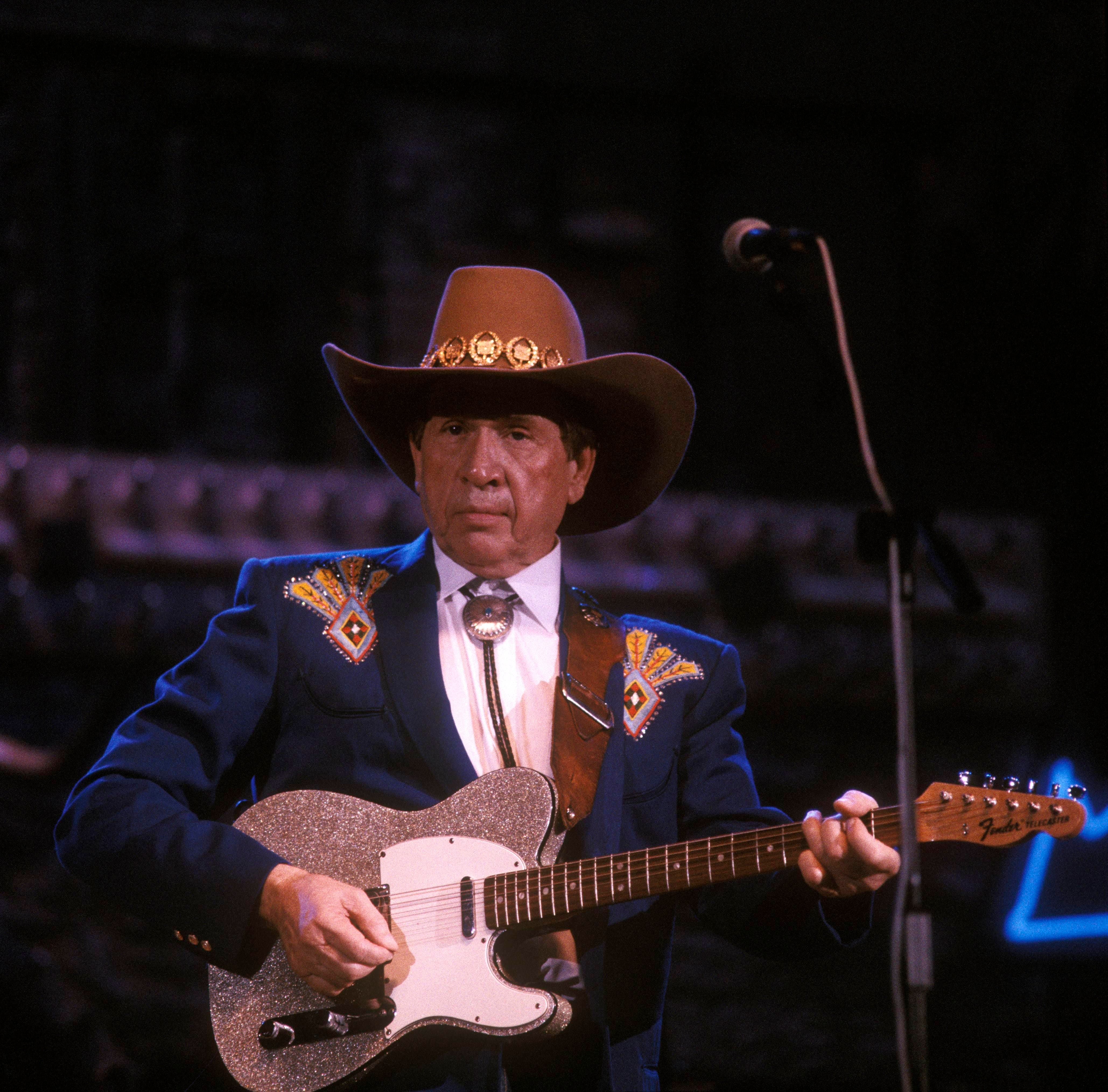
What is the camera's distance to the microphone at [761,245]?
188 centimetres

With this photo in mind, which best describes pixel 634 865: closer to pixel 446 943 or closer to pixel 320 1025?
pixel 446 943

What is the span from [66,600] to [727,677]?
4.34 m

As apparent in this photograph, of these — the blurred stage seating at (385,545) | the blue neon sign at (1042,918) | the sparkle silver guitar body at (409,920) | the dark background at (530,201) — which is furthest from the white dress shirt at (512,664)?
the dark background at (530,201)

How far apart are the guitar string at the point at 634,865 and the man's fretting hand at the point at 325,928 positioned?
102 millimetres

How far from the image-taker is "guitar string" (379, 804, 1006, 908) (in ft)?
6.61

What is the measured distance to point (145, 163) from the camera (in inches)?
321

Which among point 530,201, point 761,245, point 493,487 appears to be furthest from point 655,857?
point 530,201

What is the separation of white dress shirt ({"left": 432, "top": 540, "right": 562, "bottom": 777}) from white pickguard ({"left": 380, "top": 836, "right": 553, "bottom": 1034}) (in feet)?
0.61

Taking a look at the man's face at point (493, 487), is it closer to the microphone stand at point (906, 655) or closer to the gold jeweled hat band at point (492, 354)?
the gold jeweled hat band at point (492, 354)

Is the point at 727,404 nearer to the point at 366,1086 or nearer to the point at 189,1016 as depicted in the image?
the point at 189,1016

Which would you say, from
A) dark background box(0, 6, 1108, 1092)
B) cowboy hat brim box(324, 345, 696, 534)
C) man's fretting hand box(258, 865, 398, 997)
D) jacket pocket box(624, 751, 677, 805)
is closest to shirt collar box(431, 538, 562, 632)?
cowboy hat brim box(324, 345, 696, 534)

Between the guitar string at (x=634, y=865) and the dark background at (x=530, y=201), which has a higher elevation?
the dark background at (x=530, y=201)

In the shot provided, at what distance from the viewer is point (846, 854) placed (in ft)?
6.33

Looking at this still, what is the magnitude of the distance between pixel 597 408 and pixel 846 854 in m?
1.01
